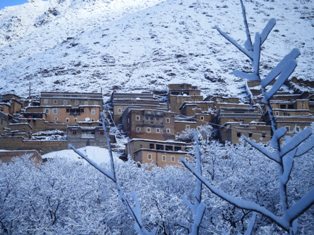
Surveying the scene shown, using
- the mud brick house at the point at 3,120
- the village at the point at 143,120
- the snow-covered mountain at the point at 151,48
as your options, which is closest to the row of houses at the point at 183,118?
the village at the point at 143,120

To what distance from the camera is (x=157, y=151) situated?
2132 inches

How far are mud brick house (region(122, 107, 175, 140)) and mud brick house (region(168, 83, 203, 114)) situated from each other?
10759 mm

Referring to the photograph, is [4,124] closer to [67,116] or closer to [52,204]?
[67,116]

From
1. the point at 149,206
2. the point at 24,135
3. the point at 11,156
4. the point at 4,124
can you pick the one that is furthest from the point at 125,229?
the point at 4,124

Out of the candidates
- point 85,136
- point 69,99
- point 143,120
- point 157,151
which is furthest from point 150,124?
point 69,99

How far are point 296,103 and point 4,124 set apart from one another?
42.4 meters

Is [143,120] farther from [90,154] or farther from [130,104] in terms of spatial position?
[90,154]

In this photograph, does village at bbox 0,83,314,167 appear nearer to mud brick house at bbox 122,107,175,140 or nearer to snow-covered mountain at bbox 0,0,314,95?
mud brick house at bbox 122,107,175,140

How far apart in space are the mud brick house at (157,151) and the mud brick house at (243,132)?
650 centimetres

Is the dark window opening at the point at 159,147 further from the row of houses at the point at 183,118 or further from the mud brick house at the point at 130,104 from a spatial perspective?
the mud brick house at the point at 130,104

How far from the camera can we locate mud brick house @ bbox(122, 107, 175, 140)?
209 ft

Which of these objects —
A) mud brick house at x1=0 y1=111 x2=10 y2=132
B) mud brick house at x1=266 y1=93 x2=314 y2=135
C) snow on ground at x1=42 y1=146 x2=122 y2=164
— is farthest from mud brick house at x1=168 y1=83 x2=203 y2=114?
mud brick house at x1=0 y1=111 x2=10 y2=132

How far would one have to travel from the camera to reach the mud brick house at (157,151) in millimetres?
53344

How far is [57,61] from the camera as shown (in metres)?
119
